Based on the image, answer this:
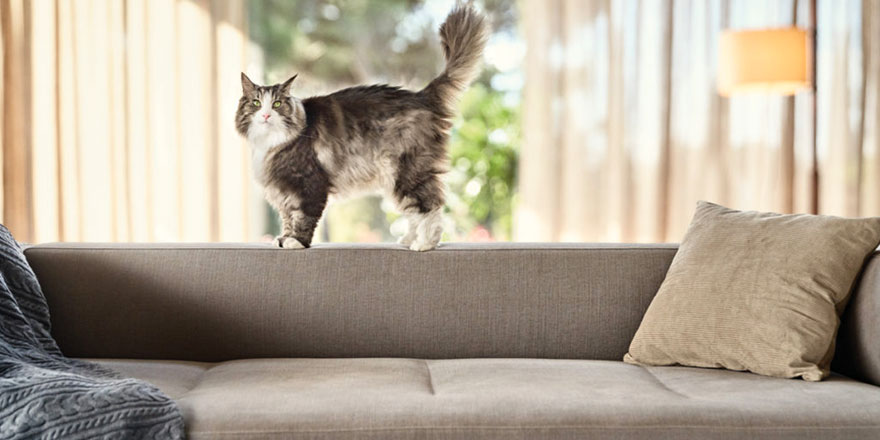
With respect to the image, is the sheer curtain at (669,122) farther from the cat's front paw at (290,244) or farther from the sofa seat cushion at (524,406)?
the sofa seat cushion at (524,406)

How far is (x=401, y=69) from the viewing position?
4805mm

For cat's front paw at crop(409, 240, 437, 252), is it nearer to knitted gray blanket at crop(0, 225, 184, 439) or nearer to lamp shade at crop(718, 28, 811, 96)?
knitted gray blanket at crop(0, 225, 184, 439)

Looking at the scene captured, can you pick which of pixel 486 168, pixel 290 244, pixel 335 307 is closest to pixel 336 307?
pixel 335 307

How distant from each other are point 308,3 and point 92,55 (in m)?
1.36

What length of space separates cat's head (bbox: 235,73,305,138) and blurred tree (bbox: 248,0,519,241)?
2351mm

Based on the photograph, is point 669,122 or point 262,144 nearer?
point 262,144

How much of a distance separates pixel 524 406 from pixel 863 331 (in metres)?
0.74

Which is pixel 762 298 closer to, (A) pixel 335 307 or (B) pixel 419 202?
(B) pixel 419 202

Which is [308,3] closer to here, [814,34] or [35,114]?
[35,114]

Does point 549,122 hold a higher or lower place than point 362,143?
higher

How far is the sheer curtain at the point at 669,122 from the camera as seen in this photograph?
11.9ft

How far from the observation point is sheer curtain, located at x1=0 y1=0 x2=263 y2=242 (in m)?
3.61

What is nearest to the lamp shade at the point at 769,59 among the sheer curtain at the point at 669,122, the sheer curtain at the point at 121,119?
the sheer curtain at the point at 669,122

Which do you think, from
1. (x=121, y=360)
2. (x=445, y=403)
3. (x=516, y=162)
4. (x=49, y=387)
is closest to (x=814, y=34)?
(x=516, y=162)
